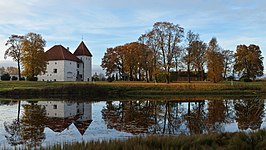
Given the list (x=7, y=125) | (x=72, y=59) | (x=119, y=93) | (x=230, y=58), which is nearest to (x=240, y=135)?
(x=7, y=125)

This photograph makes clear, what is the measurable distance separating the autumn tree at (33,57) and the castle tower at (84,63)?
19276mm

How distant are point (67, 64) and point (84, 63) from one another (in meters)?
7.57

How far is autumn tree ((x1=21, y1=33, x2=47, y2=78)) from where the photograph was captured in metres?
45.1

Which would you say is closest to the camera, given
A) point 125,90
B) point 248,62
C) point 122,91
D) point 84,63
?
point 122,91

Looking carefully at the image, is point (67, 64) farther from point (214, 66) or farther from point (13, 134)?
point (13, 134)

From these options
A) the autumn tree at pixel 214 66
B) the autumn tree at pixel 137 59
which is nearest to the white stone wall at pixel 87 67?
the autumn tree at pixel 137 59

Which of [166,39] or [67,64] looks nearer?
[166,39]

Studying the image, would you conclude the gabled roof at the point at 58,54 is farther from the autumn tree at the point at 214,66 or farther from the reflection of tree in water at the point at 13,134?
the reflection of tree in water at the point at 13,134

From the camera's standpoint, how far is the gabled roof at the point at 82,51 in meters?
67.9

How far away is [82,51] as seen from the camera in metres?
68.2

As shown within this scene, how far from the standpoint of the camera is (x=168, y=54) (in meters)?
45.1

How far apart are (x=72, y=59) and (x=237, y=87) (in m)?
38.2

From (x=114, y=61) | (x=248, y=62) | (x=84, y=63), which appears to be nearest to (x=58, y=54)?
(x=84, y=63)

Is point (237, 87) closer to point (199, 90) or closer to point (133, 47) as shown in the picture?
point (199, 90)
